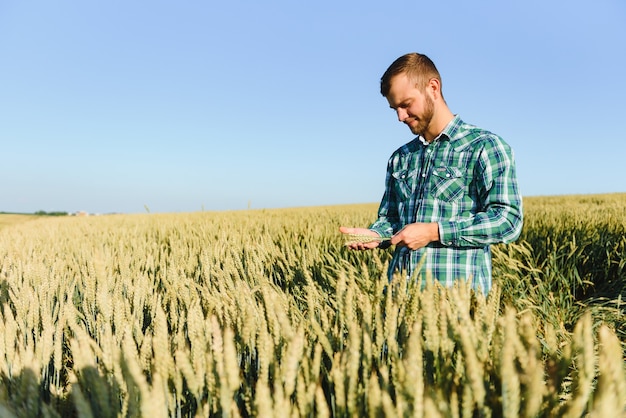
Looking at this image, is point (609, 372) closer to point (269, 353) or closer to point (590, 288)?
point (269, 353)

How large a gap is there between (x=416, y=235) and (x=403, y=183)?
1.59ft

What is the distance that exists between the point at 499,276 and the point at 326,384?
86.0 inches

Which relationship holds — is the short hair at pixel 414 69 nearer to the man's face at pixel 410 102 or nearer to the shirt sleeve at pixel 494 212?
the man's face at pixel 410 102

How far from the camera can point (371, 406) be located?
0.54m

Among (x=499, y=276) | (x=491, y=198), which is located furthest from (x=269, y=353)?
(x=499, y=276)

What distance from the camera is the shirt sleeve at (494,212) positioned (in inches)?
60.5

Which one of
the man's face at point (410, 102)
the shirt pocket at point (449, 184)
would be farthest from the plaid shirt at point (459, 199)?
the man's face at point (410, 102)

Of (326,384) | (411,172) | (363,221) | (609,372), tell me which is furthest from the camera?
(363,221)

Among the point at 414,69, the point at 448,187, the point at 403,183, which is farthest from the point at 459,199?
the point at 414,69

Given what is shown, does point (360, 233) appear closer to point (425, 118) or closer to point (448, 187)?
point (448, 187)

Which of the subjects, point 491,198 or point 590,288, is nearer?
point 491,198

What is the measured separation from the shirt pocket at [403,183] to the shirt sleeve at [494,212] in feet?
1.04

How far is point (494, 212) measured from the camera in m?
1.56

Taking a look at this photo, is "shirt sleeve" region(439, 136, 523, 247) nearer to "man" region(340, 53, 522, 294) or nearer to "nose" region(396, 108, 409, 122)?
"man" region(340, 53, 522, 294)
